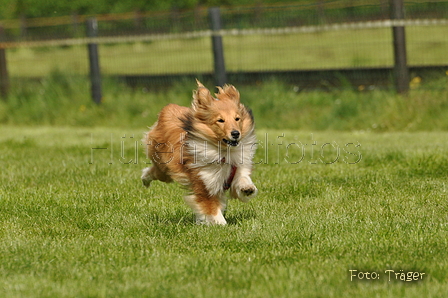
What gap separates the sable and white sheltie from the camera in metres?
→ 5.63

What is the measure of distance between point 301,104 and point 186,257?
937cm

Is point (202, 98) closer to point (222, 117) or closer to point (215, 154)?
point (222, 117)

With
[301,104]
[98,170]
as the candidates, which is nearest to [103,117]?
[301,104]

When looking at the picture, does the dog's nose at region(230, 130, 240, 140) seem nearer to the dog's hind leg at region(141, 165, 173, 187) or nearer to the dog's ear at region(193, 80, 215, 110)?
the dog's ear at region(193, 80, 215, 110)

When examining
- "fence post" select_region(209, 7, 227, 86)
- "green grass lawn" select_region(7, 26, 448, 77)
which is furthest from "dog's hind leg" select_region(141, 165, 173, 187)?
"green grass lawn" select_region(7, 26, 448, 77)

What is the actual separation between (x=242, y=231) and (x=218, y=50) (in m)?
8.88

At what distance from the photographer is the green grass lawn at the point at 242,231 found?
4.13 m

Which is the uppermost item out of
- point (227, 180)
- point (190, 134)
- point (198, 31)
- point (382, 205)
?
point (198, 31)

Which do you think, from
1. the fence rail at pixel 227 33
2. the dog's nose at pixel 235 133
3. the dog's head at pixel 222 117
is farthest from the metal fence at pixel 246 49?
the dog's nose at pixel 235 133

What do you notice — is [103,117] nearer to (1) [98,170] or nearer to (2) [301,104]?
(2) [301,104]

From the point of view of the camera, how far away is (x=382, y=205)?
6.30 metres

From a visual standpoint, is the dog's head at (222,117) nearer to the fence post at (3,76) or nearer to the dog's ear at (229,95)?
the dog's ear at (229,95)

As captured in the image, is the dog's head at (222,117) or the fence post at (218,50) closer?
the dog's head at (222,117)

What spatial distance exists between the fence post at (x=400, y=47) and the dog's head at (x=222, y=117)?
755cm
